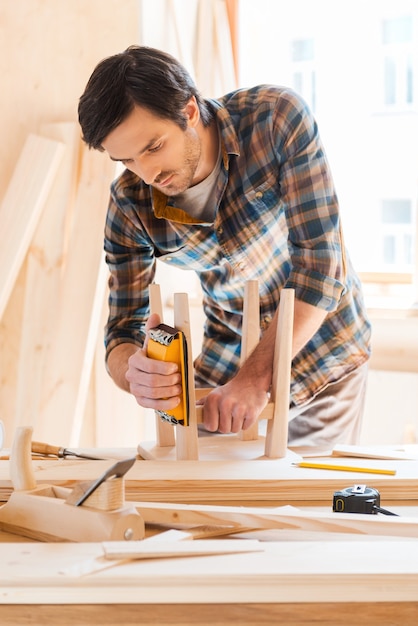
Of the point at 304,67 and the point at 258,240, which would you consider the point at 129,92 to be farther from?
the point at 304,67

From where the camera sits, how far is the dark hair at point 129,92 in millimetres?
→ 1615

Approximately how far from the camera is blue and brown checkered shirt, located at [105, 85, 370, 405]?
172cm

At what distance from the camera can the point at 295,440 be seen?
2189 mm

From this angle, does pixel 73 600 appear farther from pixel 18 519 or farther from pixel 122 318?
pixel 122 318

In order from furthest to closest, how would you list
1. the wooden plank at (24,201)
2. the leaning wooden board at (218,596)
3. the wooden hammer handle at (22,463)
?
the wooden plank at (24,201), the wooden hammer handle at (22,463), the leaning wooden board at (218,596)

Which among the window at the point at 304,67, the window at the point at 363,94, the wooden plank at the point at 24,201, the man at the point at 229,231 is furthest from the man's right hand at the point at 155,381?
the window at the point at 304,67

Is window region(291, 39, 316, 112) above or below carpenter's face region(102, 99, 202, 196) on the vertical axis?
above

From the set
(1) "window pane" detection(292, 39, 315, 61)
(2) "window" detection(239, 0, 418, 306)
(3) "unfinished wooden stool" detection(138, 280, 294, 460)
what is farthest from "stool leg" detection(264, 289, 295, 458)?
Answer: (1) "window pane" detection(292, 39, 315, 61)

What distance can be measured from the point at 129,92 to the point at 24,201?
1412 millimetres

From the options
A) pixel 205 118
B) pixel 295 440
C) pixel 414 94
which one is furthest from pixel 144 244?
pixel 414 94

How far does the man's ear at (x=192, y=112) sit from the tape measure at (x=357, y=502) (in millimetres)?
944

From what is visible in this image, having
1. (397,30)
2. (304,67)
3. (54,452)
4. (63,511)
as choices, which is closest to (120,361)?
(54,452)

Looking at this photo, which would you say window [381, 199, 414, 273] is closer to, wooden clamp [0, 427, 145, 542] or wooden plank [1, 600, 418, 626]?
wooden clamp [0, 427, 145, 542]

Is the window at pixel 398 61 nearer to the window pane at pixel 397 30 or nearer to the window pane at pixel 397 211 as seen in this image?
the window pane at pixel 397 30
